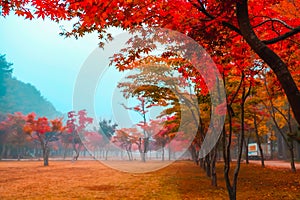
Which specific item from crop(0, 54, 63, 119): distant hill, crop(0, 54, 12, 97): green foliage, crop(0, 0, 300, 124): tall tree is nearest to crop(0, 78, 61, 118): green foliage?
crop(0, 54, 63, 119): distant hill

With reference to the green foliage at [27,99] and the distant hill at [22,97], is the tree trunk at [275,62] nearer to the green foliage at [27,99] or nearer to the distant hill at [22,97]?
the distant hill at [22,97]

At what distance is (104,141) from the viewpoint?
226 feet

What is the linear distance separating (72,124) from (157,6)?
4703cm

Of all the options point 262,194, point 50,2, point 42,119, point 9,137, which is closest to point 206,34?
point 50,2

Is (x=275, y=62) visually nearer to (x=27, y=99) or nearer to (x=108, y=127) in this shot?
(x=108, y=127)

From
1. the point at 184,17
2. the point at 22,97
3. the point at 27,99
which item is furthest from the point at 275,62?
the point at 27,99

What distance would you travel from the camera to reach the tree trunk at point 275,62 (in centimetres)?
383

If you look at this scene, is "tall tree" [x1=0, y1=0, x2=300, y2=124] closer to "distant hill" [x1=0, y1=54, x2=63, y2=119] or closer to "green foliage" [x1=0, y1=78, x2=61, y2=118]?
"distant hill" [x1=0, y1=54, x2=63, y2=119]

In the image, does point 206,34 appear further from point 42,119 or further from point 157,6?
point 42,119

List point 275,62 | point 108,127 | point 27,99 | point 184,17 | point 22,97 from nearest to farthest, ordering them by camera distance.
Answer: point 275,62 → point 184,17 → point 108,127 → point 22,97 → point 27,99

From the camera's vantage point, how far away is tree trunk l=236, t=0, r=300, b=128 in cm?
383

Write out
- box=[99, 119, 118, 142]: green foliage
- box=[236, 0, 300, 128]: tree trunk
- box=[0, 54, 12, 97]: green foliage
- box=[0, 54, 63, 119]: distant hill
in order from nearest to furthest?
1. box=[236, 0, 300, 128]: tree trunk
2. box=[99, 119, 118, 142]: green foliage
3. box=[0, 54, 12, 97]: green foliage
4. box=[0, 54, 63, 119]: distant hill

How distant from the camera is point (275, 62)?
13.1 feet


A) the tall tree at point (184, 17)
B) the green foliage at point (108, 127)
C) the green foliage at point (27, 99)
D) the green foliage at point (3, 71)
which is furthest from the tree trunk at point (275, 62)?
the green foliage at point (27, 99)
